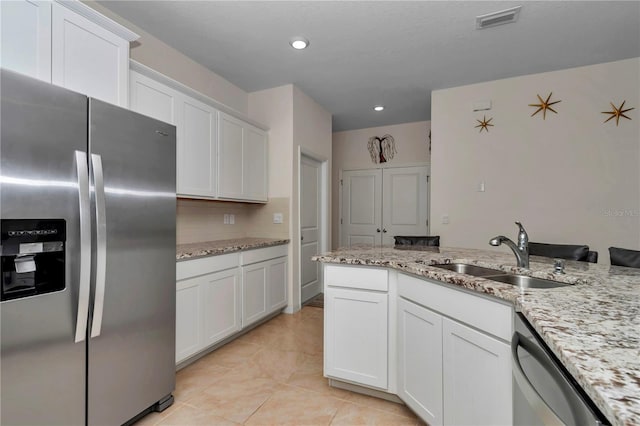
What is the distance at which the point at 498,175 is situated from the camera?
11.9ft

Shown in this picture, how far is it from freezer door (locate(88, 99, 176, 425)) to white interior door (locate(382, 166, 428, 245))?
13.4ft

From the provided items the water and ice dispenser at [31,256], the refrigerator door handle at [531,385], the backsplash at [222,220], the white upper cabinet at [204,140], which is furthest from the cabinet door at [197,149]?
the refrigerator door handle at [531,385]

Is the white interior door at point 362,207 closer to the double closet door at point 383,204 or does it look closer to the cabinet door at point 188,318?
the double closet door at point 383,204

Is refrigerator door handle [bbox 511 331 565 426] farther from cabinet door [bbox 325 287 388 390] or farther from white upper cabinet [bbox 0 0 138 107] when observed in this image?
white upper cabinet [bbox 0 0 138 107]

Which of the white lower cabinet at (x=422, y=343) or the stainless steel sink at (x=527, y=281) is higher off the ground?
the stainless steel sink at (x=527, y=281)

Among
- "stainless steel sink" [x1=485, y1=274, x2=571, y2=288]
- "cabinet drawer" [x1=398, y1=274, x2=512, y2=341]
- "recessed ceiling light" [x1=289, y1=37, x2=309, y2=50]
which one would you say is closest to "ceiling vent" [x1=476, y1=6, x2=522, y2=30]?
"recessed ceiling light" [x1=289, y1=37, x2=309, y2=50]

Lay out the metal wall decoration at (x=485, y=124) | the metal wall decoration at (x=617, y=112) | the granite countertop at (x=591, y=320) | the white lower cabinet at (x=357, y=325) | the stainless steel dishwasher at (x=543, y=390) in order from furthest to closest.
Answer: the metal wall decoration at (x=485, y=124) → the metal wall decoration at (x=617, y=112) → the white lower cabinet at (x=357, y=325) → the stainless steel dishwasher at (x=543, y=390) → the granite countertop at (x=591, y=320)

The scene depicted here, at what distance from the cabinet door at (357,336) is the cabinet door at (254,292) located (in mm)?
1188

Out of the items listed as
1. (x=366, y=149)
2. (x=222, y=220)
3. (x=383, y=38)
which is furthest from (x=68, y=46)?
(x=366, y=149)

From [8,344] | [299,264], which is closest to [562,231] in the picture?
[299,264]

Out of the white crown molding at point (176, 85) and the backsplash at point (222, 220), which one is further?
the backsplash at point (222, 220)

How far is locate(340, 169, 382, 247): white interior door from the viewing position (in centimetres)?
554

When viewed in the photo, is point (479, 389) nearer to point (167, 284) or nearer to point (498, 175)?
point (167, 284)

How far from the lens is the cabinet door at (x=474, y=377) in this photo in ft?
3.96
